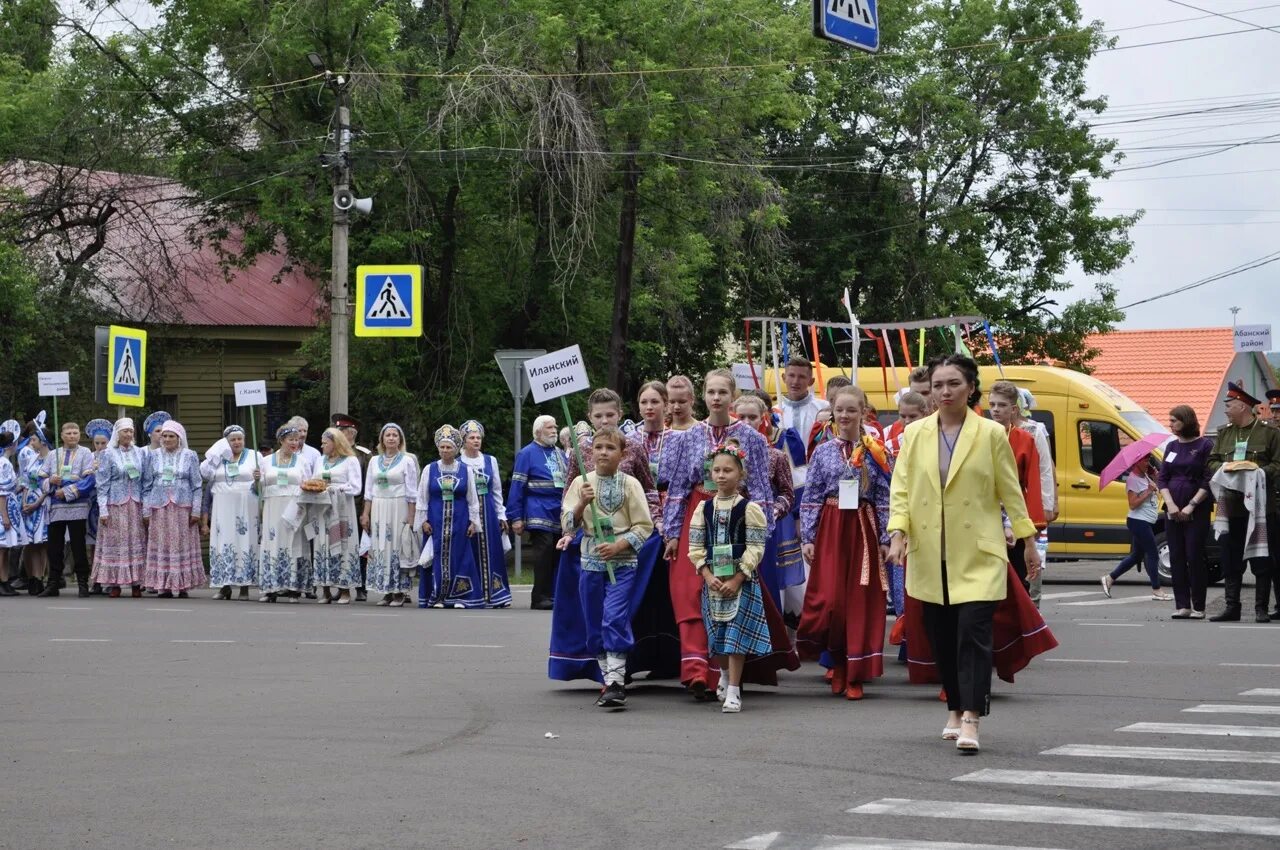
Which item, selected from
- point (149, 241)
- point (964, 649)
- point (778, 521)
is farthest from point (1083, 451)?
point (149, 241)

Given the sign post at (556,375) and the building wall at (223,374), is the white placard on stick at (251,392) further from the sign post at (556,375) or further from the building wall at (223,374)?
the building wall at (223,374)

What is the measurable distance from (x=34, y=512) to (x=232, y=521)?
289 centimetres

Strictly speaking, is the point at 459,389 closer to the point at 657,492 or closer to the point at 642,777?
the point at 657,492

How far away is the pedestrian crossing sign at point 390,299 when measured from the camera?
25453mm

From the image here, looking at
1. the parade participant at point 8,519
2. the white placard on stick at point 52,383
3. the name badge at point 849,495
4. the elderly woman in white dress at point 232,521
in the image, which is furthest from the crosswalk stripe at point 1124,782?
the white placard on stick at point 52,383

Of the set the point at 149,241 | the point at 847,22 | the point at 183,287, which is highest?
the point at 149,241

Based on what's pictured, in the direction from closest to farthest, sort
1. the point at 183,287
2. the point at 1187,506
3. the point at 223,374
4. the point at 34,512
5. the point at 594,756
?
the point at 594,756 → the point at 1187,506 → the point at 34,512 → the point at 183,287 → the point at 223,374

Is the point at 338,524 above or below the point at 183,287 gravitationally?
below

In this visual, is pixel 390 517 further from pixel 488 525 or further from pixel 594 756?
pixel 594 756

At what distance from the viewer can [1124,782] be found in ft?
25.1

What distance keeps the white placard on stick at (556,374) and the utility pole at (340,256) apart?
9.36 metres

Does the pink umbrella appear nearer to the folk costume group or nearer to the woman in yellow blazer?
the folk costume group

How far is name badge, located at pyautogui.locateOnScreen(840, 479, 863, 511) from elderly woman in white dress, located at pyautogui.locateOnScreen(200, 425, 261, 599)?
1165 cm

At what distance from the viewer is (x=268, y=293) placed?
44.0 meters
